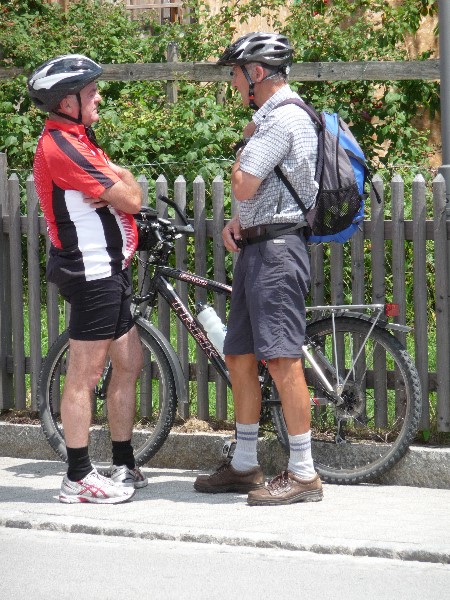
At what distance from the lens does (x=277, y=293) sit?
6.30 metres

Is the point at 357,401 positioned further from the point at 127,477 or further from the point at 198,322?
the point at 127,477

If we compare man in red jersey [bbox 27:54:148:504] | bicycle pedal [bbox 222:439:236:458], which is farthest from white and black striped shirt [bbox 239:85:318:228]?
bicycle pedal [bbox 222:439:236:458]

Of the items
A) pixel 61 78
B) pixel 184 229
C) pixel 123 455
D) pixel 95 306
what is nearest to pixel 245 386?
pixel 123 455

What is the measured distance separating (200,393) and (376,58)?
5.73 meters

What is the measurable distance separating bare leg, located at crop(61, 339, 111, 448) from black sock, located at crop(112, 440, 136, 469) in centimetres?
29

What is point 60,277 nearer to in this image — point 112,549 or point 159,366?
point 159,366

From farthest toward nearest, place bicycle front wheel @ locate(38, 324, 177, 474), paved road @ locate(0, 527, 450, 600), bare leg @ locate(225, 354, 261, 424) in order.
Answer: bicycle front wheel @ locate(38, 324, 177, 474) < bare leg @ locate(225, 354, 261, 424) < paved road @ locate(0, 527, 450, 600)

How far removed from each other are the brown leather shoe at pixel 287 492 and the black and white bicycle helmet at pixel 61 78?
2.06 metres

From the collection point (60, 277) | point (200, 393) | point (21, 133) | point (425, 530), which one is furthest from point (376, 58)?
point (425, 530)

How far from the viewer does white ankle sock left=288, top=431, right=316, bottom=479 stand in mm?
6422

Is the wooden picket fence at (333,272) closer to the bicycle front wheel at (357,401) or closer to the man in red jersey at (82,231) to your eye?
the bicycle front wheel at (357,401)

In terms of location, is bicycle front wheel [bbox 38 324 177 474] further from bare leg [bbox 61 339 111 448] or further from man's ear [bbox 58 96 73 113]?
man's ear [bbox 58 96 73 113]

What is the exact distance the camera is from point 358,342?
22.7 ft

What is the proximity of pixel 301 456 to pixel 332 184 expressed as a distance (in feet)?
4.19
